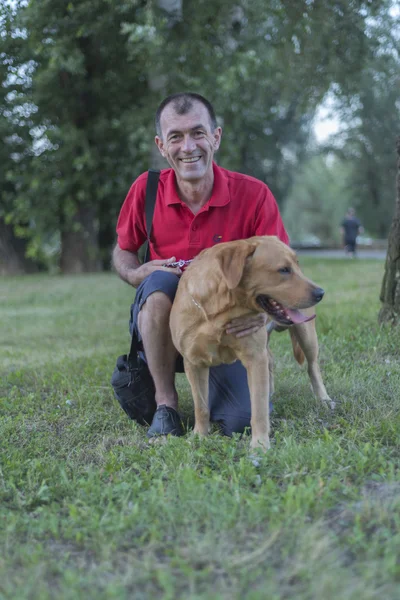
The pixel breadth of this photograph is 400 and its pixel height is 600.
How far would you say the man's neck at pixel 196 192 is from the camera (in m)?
4.00

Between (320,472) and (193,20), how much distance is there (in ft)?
A: 31.5

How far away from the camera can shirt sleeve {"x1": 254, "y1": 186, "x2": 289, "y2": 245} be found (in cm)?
396

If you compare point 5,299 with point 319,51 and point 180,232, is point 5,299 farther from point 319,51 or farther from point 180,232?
point 180,232

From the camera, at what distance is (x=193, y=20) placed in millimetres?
10586

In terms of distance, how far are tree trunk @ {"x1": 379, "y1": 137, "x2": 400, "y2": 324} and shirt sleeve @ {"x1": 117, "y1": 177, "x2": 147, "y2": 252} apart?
7.77 feet

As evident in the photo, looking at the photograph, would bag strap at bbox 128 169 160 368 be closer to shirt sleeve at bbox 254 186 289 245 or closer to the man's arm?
the man's arm

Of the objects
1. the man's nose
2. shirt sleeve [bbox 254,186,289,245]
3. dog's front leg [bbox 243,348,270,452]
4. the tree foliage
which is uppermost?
the tree foliage

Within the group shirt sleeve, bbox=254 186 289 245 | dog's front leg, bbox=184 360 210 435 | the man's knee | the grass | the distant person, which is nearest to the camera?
the grass

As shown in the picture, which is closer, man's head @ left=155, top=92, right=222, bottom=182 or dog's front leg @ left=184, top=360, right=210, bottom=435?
dog's front leg @ left=184, top=360, right=210, bottom=435

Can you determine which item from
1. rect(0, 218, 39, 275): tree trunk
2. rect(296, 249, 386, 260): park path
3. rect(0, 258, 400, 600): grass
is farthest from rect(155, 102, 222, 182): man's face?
rect(296, 249, 386, 260): park path

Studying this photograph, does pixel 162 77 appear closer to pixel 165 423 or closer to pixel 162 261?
pixel 162 261

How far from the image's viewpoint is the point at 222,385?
4098 millimetres

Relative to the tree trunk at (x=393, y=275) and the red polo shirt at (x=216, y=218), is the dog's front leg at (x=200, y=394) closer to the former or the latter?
the red polo shirt at (x=216, y=218)

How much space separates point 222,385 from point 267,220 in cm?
112
